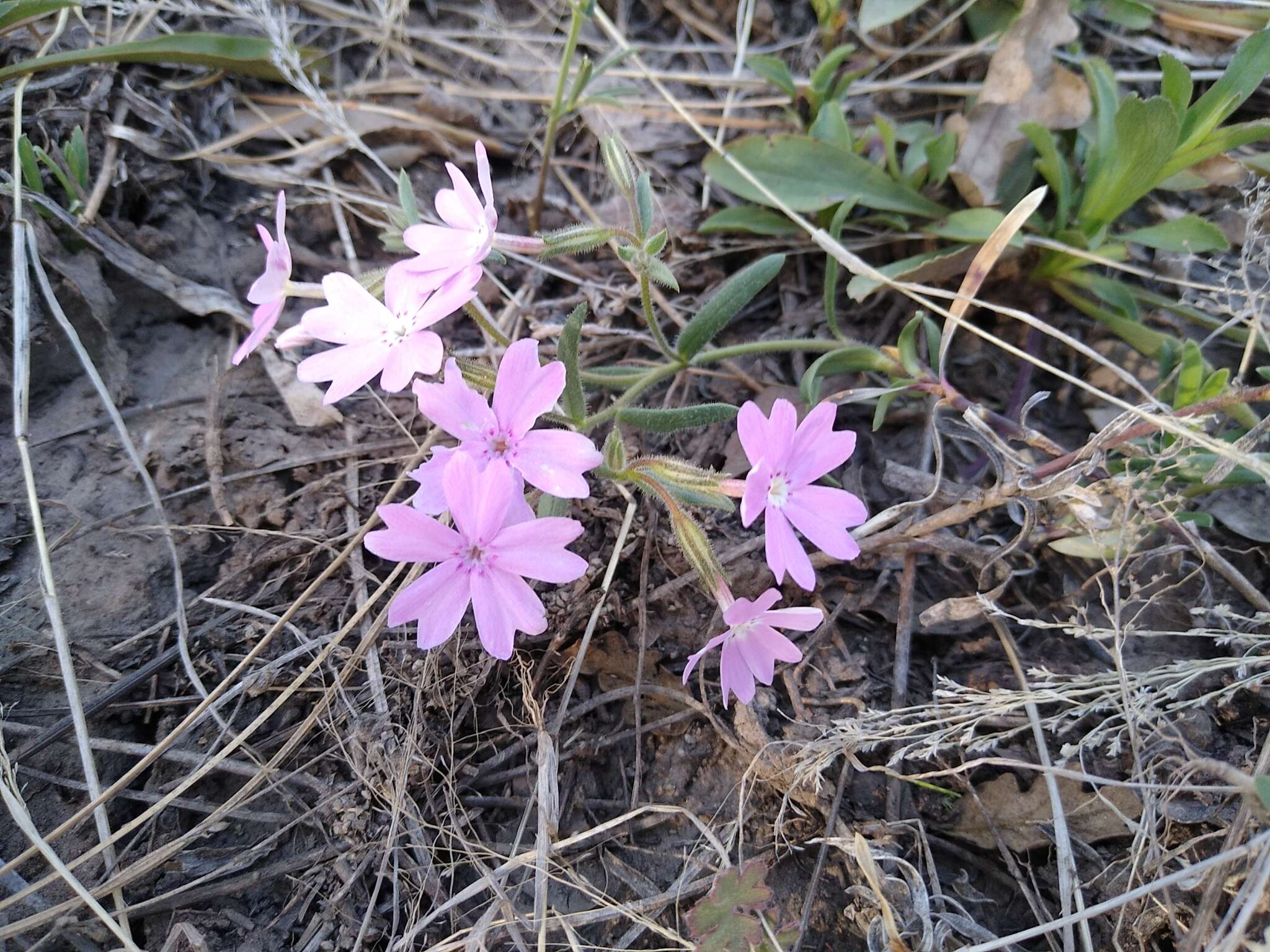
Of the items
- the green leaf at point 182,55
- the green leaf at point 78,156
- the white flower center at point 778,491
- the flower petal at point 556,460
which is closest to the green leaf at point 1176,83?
the white flower center at point 778,491

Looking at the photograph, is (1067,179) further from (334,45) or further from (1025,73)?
(334,45)

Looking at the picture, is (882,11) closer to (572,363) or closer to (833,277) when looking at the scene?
(833,277)

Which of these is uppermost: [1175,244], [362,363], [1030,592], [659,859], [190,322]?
[1175,244]

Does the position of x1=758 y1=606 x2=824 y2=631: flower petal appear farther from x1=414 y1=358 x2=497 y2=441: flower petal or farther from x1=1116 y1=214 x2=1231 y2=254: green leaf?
x1=1116 y1=214 x2=1231 y2=254: green leaf

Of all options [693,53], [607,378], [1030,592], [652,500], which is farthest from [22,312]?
[1030,592]

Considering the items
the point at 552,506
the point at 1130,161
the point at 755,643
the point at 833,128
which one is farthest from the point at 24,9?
the point at 1130,161
